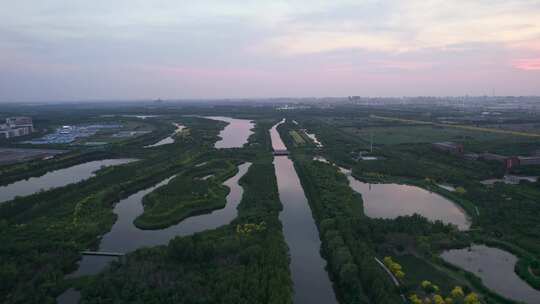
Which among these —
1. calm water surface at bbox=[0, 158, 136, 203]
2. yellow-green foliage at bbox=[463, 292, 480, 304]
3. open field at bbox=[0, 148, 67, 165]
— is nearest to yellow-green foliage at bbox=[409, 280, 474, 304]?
yellow-green foliage at bbox=[463, 292, 480, 304]

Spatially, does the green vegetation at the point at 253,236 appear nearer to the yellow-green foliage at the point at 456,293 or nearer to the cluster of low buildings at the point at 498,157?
the yellow-green foliage at the point at 456,293

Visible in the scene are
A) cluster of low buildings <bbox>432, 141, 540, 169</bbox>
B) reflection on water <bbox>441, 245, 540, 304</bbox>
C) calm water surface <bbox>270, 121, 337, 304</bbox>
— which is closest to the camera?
reflection on water <bbox>441, 245, 540, 304</bbox>

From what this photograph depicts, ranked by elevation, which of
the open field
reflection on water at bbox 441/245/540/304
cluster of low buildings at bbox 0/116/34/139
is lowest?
reflection on water at bbox 441/245/540/304

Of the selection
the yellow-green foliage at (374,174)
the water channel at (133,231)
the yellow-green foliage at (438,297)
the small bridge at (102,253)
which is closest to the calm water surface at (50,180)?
the water channel at (133,231)

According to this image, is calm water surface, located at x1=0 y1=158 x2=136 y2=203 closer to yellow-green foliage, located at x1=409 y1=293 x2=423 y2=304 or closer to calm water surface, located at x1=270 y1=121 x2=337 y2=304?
calm water surface, located at x1=270 y1=121 x2=337 y2=304

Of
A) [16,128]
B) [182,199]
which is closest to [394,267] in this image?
[182,199]
